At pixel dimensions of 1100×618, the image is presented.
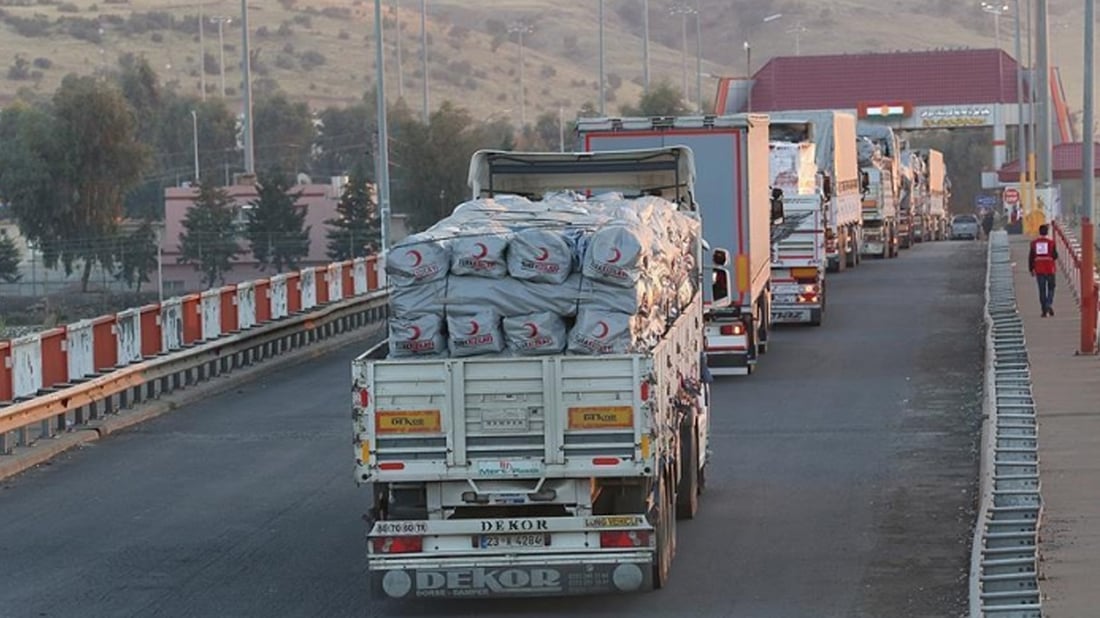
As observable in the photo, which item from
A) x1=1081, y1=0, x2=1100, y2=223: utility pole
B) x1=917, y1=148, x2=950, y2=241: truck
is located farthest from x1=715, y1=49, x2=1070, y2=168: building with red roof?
x1=1081, y1=0, x2=1100, y2=223: utility pole

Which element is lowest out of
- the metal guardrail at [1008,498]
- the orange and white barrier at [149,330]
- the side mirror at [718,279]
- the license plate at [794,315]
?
the metal guardrail at [1008,498]

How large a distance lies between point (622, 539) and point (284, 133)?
390 feet

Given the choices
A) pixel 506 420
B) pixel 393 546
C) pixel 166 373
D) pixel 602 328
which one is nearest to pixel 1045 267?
pixel 166 373

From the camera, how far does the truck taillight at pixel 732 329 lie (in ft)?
93.8

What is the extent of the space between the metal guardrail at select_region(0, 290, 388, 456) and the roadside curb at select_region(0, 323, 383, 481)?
0.17 meters

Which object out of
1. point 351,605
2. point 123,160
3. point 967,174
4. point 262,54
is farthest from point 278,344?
point 262,54

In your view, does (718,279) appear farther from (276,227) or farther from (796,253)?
(276,227)

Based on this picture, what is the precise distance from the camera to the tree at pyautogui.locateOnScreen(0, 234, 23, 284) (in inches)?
2438

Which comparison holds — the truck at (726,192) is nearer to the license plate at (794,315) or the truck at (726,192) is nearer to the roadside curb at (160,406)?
the roadside curb at (160,406)

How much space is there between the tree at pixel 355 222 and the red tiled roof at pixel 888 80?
129 ft

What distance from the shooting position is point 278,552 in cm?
1636

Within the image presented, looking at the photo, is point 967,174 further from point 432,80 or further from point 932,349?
point 932,349

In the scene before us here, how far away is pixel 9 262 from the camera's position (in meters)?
62.9

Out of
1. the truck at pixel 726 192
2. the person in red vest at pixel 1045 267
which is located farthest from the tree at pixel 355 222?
the truck at pixel 726 192
